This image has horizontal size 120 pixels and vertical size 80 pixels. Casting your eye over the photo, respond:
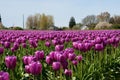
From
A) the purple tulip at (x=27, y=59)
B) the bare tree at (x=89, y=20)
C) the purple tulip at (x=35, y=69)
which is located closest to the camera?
the purple tulip at (x=35, y=69)

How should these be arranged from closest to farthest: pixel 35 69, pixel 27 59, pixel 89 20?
pixel 35 69
pixel 27 59
pixel 89 20

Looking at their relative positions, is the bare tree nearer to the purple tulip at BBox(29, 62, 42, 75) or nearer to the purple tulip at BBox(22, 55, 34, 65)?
the purple tulip at BBox(22, 55, 34, 65)

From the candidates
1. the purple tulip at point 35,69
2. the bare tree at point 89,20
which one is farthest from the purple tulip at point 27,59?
the bare tree at point 89,20

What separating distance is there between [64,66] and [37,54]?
54 centimetres

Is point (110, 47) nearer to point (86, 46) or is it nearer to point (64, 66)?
point (86, 46)

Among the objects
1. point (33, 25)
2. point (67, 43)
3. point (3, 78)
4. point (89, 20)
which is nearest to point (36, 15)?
point (33, 25)

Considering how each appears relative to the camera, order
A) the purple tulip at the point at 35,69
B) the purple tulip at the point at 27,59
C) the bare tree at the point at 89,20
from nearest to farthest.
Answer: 1. the purple tulip at the point at 35,69
2. the purple tulip at the point at 27,59
3. the bare tree at the point at 89,20

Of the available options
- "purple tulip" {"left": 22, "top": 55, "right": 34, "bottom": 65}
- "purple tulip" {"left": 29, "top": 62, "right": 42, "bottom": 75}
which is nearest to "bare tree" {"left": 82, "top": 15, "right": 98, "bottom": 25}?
"purple tulip" {"left": 22, "top": 55, "right": 34, "bottom": 65}

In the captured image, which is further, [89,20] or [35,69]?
[89,20]

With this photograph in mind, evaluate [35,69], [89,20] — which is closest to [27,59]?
[35,69]

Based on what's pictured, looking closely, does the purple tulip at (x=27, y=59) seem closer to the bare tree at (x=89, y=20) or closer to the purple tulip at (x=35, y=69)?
the purple tulip at (x=35, y=69)

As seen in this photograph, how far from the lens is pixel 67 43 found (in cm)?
1161

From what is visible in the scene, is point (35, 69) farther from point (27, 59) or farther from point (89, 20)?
point (89, 20)

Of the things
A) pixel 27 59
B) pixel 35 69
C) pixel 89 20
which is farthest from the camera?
pixel 89 20
